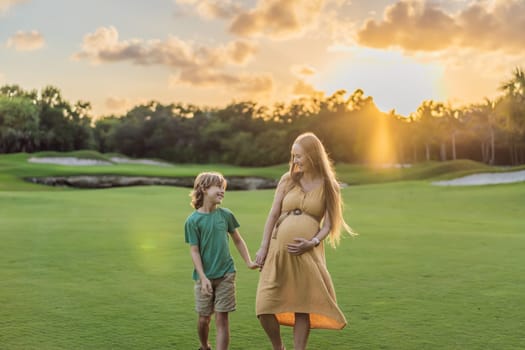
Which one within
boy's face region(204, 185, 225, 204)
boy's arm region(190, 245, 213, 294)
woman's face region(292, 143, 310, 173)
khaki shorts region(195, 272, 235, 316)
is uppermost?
woman's face region(292, 143, 310, 173)

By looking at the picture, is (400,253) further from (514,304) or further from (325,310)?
(325,310)

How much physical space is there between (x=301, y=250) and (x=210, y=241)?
0.84 metres

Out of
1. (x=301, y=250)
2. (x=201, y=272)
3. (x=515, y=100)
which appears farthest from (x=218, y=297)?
(x=515, y=100)

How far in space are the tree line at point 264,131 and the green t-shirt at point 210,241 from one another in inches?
2553

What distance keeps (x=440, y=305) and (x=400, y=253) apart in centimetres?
445

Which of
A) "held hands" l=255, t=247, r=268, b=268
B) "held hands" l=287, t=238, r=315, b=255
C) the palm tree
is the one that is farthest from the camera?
the palm tree

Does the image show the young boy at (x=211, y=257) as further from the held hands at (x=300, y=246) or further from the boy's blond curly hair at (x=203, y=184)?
the held hands at (x=300, y=246)

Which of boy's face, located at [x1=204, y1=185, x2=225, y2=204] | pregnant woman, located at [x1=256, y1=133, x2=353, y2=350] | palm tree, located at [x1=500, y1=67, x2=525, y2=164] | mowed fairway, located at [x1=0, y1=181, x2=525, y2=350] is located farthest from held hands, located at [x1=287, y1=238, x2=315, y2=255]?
palm tree, located at [x1=500, y1=67, x2=525, y2=164]

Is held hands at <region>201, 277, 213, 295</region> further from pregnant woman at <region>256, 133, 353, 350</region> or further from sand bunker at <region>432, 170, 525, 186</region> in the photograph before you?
sand bunker at <region>432, 170, 525, 186</region>

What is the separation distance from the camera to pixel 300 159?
5762 millimetres

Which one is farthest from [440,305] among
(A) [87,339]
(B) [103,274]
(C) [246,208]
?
(C) [246,208]

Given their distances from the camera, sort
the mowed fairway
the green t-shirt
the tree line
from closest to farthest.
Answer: the green t-shirt, the mowed fairway, the tree line

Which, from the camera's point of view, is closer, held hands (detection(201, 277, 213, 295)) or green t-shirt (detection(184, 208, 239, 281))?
held hands (detection(201, 277, 213, 295))

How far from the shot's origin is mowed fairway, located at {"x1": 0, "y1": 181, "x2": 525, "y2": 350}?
643 centimetres
